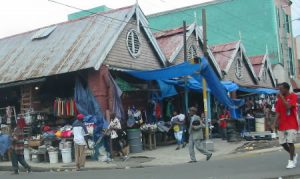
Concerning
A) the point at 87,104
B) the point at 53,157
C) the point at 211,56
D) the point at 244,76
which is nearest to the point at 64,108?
the point at 87,104

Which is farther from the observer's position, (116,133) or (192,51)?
(192,51)

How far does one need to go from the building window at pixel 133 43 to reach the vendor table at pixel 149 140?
134 inches

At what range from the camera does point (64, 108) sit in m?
18.0

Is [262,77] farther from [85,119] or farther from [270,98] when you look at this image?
[85,119]

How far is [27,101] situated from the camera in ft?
63.2

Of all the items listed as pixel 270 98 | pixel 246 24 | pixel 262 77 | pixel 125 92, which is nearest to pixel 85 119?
pixel 125 92

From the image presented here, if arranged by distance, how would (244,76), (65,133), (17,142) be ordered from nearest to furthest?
(17,142) → (65,133) → (244,76)

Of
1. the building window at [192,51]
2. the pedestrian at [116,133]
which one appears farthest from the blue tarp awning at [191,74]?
the building window at [192,51]

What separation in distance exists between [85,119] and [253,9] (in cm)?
2276

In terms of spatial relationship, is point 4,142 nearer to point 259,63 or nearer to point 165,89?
point 165,89

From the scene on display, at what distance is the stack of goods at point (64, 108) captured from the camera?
17.9 metres

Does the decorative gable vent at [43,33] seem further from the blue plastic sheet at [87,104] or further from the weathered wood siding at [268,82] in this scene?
Result: the weathered wood siding at [268,82]

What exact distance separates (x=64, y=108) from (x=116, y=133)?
10.2 ft

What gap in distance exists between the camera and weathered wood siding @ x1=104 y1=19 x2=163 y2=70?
713 inches
